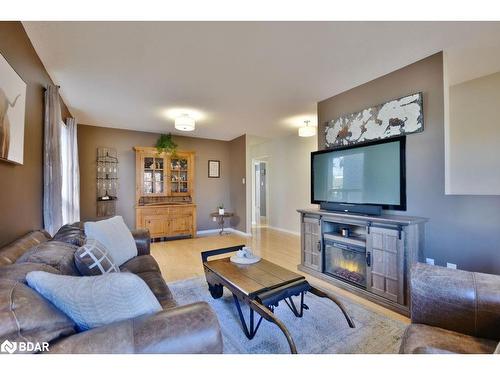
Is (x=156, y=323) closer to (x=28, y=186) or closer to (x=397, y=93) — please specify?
(x=28, y=186)

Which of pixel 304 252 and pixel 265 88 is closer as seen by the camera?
pixel 265 88

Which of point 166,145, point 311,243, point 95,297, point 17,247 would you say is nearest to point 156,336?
point 95,297

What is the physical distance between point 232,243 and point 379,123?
329cm

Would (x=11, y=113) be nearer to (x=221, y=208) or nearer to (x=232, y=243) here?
(x=232, y=243)

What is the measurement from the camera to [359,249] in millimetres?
2533

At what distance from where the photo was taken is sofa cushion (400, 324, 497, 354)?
1006 mm

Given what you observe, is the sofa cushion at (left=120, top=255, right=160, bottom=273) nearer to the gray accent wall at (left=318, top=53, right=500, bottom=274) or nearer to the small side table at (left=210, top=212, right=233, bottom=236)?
the gray accent wall at (left=318, top=53, right=500, bottom=274)

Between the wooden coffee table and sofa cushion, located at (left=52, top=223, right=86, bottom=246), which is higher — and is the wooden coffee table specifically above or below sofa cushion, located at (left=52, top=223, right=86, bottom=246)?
below

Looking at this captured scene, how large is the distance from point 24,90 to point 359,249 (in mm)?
3324

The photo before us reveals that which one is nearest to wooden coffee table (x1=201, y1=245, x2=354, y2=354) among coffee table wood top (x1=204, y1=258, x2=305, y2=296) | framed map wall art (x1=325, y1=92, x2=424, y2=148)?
coffee table wood top (x1=204, y1=258, x2=305, y2=296)

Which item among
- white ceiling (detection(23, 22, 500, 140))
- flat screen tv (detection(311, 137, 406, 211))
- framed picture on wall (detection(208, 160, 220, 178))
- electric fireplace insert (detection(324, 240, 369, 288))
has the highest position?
white ceiling (detection(23, 22, 500, 140))

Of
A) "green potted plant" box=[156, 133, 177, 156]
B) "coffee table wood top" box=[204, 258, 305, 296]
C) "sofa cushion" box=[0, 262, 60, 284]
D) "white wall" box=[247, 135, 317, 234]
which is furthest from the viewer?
"white wall" box=[247, 135, 317, 234]

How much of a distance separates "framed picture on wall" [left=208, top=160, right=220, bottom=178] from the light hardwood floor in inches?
61.5
